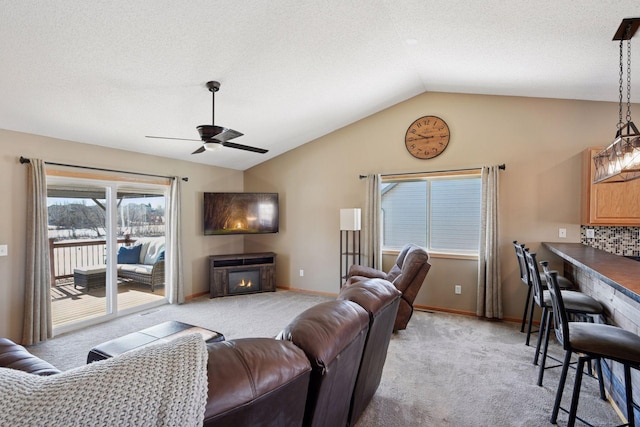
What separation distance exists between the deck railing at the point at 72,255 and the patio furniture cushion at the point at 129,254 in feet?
0.76

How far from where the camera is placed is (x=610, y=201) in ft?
11.2

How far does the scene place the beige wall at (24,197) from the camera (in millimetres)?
3301

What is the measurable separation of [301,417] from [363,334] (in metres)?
0.55

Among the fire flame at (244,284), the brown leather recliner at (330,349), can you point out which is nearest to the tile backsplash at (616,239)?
the brown leather recliner at (330,349)

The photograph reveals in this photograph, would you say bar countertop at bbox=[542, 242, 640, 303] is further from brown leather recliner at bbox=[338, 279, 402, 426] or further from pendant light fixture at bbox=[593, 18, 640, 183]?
brown leather recliner at bbox=[338, 279, 402, 426]

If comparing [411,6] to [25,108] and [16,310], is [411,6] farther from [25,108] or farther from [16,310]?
[16,310]

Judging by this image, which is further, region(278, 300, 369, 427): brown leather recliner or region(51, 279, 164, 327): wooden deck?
region(51, 279, 164, 327): wooden deck

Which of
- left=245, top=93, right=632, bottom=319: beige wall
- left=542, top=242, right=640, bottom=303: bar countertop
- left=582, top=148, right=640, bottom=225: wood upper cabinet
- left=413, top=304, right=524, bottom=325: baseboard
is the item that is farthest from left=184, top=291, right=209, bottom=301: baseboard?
left=582, top=148, right=640, bottom=225: wood upper cabinet

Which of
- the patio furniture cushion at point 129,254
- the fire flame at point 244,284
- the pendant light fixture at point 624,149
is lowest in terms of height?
the fire flame at point 244,284

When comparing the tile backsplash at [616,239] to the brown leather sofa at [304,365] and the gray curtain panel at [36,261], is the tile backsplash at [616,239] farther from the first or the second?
the gray curtain panel at [36,261]

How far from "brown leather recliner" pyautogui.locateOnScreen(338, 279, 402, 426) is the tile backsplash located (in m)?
3.24

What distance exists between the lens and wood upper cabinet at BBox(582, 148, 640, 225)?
3.31 m

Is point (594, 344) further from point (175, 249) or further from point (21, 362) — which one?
point (175, 249)

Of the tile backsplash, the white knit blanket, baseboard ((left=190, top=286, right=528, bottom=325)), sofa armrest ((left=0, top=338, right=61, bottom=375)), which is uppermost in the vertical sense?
the tile backsplash
